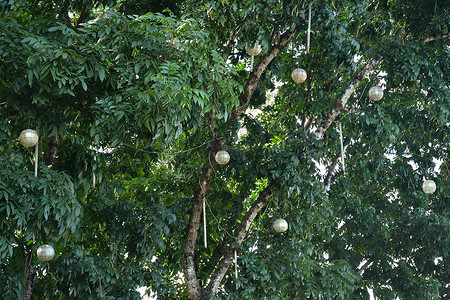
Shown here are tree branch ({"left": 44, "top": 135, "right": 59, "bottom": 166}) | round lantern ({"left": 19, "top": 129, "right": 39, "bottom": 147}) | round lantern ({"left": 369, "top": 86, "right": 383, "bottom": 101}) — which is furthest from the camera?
round lantern ({"left": 369, "top": 86, "right": 383, "bottom": 101})

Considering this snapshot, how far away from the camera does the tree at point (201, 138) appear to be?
3363mm

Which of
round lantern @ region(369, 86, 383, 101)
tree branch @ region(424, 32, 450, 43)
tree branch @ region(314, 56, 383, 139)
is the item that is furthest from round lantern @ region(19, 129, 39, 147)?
tree branch @ region(424, 32, 450, 43)

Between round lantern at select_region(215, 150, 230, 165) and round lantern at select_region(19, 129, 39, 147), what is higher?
round lantern at select_region(19, 129, 39, 147)

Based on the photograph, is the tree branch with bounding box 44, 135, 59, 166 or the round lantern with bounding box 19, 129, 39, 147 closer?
the round lantern with bounding box 19, 129, 39, 147

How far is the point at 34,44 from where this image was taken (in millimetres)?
3131

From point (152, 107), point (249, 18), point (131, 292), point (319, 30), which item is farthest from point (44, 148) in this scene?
point (319, 30)

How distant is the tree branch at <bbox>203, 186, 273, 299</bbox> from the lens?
15.1ft

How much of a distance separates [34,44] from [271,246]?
2625 mm

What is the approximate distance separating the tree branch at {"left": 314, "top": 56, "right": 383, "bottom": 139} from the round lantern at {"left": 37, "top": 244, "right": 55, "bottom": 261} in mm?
2240

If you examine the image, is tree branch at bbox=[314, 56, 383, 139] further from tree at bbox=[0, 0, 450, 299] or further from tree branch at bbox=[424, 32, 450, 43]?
tree branch at bbox=[424, 32, 450, 43]

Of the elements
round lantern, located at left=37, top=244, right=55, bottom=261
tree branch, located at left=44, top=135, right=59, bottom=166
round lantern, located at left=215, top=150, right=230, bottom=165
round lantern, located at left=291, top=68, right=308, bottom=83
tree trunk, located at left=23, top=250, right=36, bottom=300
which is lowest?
tree trunk, located at left=23, top=250, right=36, bottom=300

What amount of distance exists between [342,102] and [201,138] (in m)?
1.19

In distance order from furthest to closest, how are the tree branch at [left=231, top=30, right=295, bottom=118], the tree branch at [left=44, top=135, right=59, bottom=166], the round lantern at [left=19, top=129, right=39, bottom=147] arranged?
1. the tree branch at [left=231, top=30, right=295, bottom=118]
2. the tree branch at [left=44, top=135, right=59, bottom=166]
3. the round lantern at [left=19, top=129, right=39, bottom=147]

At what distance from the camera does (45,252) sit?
11.9 feet
